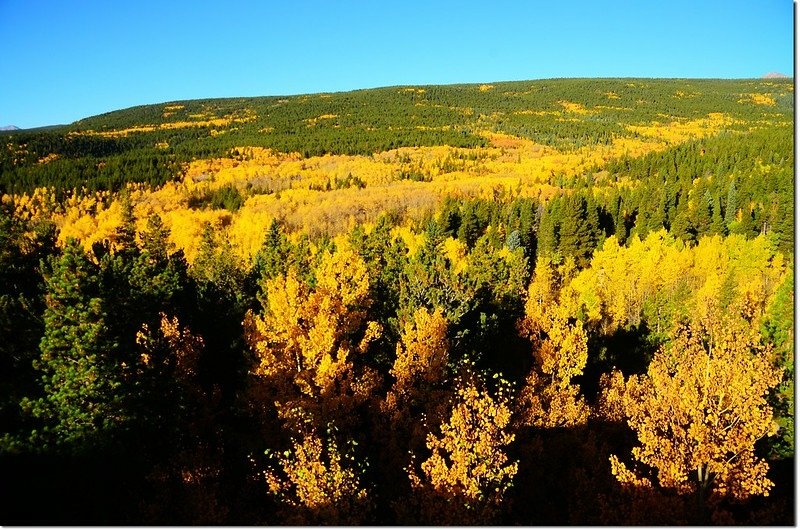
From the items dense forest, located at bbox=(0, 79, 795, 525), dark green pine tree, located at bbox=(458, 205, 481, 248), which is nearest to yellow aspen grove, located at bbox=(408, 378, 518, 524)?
dense forest, located at bbox=(0, 79, 795, 525)

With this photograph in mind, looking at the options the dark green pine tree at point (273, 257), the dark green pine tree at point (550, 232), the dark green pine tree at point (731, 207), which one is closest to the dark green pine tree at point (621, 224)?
the dark green pine tree at point (550, 232)

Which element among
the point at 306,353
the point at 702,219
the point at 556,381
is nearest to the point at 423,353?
the point at 306,353

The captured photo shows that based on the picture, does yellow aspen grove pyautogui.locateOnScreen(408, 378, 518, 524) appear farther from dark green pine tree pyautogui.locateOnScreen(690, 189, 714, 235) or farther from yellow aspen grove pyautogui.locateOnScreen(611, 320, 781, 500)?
dark green pine tree pyautogui.locateOnScreen(690, 189, 714, 235)

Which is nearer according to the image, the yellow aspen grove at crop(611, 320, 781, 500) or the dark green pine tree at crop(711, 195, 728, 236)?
the yellow aspen grove at crop(611, 320, 781, 500)

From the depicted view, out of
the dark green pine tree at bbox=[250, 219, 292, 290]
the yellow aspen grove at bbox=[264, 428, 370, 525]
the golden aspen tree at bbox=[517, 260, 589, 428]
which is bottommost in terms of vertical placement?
the golden aspen tree at bbox=[517, 260, 589, 428]

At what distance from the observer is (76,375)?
50.3ft

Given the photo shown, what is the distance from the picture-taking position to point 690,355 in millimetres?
23531

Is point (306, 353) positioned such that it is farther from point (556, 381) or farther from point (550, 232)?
point (550, 232)

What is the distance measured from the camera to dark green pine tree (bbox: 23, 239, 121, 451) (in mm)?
15023

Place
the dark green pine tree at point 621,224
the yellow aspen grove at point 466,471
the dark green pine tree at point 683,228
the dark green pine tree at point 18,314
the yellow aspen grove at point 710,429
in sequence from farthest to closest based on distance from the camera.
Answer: the dark green pine tree at point 621,224, the dark green pine tree at point 683,228, the yellow aspen grove at point 710,429, the dark green pine tree at point 18,314, the yellow aspen grove at point 466,471

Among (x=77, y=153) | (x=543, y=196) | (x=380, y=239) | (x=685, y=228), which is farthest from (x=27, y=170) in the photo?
(x=685, y=228)

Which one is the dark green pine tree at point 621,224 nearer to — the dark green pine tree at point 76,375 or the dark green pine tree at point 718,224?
the dark green pine tree at point 718,224

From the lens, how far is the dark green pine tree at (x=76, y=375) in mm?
15023

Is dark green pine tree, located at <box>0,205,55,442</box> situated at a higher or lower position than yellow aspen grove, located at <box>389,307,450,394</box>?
higher
